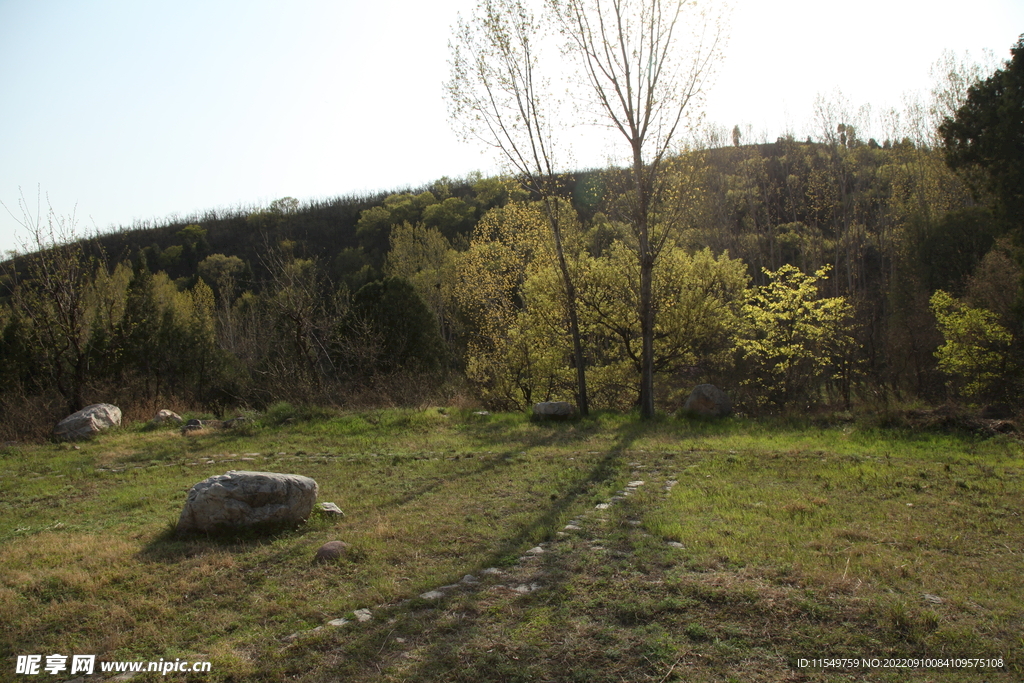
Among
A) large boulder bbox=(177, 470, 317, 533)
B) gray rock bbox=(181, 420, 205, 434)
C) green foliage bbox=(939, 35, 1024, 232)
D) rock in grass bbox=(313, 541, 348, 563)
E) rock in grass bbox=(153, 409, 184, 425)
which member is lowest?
gray rock bbox=(181, 420, 205, 434)

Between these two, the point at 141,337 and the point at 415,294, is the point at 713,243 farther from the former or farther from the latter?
the point at 141,337

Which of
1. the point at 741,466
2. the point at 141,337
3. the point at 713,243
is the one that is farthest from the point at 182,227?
the point at 741,466

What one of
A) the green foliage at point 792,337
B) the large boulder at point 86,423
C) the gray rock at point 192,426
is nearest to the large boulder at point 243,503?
the gray rock at point 192,426

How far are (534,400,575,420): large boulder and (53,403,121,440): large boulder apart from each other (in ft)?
32.3

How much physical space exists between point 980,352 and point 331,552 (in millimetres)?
14589

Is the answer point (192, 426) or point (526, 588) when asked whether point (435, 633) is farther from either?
point (192, 426)

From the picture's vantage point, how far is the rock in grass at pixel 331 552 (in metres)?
5.34

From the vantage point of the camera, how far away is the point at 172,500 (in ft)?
26.0

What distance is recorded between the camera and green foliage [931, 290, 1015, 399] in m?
13.4

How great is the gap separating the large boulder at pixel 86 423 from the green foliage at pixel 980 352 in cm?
1924

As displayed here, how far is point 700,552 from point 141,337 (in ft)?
77.1

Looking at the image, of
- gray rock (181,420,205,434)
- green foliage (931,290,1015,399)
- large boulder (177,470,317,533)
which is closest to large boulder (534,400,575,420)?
gray rock (181,420,205,434)

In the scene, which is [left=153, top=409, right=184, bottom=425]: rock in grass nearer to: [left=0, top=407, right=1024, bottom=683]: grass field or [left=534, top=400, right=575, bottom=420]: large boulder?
[left=0, top=407, right=1024, bottom=683]: grass field

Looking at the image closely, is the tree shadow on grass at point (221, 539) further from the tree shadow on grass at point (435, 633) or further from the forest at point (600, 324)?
the forest at point (600, 324)
